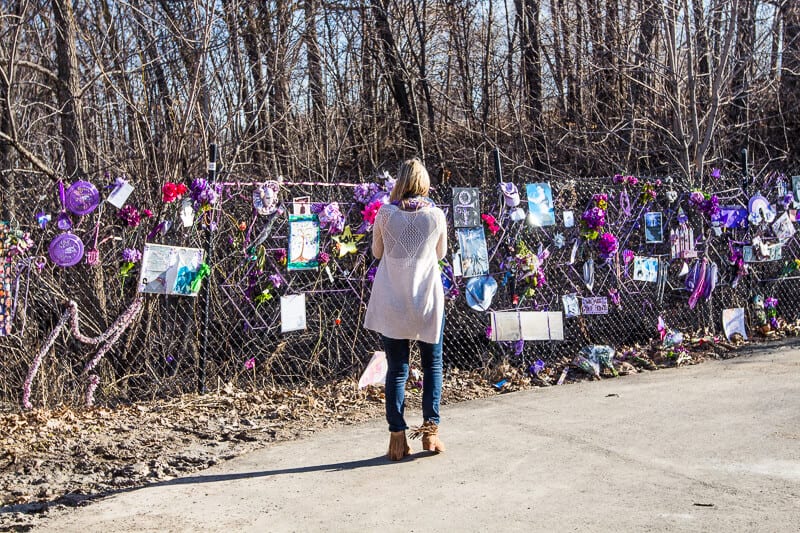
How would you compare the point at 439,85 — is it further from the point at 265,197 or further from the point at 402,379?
the point at 402,379

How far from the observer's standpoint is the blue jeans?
17.4ft

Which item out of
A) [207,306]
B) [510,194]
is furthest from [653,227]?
[207,306]

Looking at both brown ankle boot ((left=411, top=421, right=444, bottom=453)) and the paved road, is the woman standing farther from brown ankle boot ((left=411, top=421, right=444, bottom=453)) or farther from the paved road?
the paved road

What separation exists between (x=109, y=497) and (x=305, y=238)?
3.12 meters

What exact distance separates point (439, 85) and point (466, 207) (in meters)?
7.10

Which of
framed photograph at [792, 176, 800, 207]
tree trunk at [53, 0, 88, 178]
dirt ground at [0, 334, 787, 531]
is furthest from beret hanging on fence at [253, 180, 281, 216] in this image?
framed photograph at [792, 176, 800, 207]

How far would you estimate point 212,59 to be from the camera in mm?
11117

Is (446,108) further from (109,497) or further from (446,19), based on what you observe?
(109,497)

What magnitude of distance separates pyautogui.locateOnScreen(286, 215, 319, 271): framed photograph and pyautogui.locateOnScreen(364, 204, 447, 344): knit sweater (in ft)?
7.26

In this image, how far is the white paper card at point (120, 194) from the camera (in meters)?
6.85

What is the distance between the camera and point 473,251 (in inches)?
312

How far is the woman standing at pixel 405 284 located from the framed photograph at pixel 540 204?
9.86 ft

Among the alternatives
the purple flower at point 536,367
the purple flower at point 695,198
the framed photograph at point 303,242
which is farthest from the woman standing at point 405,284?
the purple flower at point 695,198

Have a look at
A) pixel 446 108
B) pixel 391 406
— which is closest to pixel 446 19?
pixel 446 108
